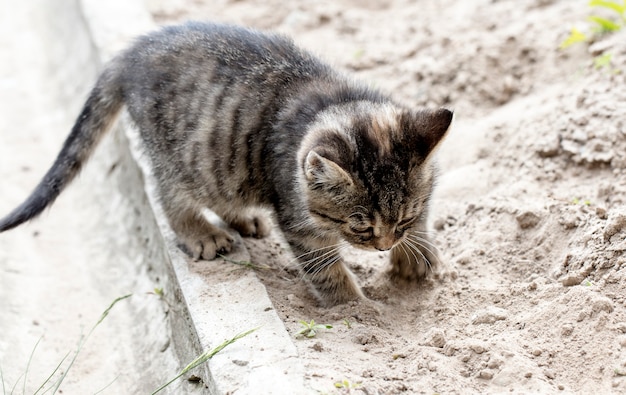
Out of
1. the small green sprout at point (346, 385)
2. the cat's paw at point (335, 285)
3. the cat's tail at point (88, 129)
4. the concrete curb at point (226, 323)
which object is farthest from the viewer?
the cat's tail at point (88, 129)

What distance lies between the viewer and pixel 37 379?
4.16 meters

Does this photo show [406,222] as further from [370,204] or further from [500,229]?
[500,229]

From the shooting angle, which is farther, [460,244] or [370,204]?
[460,244]

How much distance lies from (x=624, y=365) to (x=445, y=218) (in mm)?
1812

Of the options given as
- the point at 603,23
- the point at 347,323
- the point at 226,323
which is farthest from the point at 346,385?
the point at 603,23

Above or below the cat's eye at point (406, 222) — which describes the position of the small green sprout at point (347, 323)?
below

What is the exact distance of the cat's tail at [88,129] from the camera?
4559 mm

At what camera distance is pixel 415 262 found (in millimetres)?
4176

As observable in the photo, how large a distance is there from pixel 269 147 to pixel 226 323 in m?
1.00

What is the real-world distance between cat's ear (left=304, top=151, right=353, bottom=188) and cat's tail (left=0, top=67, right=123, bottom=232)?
1641 millimetres

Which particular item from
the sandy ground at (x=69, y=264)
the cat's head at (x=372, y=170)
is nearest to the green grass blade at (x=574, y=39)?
the cat's head at (x=372, y=170)

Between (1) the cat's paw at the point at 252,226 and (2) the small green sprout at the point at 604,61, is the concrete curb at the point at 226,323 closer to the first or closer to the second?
(1) the cat's paw at the point at 252,226

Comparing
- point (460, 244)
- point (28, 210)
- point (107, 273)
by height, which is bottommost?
point (107, 273)

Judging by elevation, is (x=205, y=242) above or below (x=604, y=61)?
below
